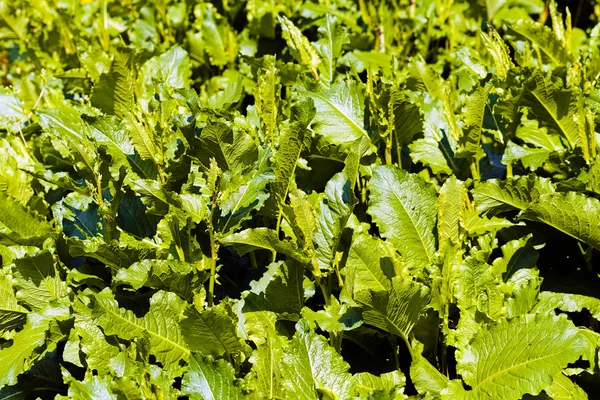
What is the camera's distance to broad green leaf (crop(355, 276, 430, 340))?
170 centimetres

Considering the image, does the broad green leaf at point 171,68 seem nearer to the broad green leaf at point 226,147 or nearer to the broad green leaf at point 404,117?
the broad green leaf at point 226,147

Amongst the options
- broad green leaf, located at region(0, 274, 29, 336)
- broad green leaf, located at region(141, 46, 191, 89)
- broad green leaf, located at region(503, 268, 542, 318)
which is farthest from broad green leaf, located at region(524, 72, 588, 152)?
broad green leaf, located at region(0, 274, 29, 336)

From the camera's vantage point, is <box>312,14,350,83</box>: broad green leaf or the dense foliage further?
<box>312,14,350,83</box>: broad green leaf

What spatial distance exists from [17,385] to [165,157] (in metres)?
0.83

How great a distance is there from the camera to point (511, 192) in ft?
6.74

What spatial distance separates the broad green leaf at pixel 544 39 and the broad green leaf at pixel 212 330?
1597 millimetres

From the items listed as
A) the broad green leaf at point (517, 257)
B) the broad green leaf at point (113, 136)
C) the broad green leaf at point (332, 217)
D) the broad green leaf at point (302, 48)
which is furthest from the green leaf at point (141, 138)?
the broad green leaf at point (517, 257)

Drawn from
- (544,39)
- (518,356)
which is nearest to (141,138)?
(518,356)

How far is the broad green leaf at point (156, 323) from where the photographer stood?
187cm

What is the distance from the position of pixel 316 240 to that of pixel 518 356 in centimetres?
58

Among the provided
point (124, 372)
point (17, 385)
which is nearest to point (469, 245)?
point (124, 372)

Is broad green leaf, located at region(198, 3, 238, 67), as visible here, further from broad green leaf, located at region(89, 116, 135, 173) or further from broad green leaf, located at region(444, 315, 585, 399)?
broad green leaf, located at region(444, 315, 585, 399)

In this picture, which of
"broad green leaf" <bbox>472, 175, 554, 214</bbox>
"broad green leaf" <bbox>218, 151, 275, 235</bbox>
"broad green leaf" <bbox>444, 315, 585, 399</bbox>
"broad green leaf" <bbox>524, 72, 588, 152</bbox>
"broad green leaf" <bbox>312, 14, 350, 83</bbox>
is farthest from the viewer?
"broad green leaf" <bbox>312, 14, 350, 83</bbox>

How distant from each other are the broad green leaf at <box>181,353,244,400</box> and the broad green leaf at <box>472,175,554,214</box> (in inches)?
35.0
